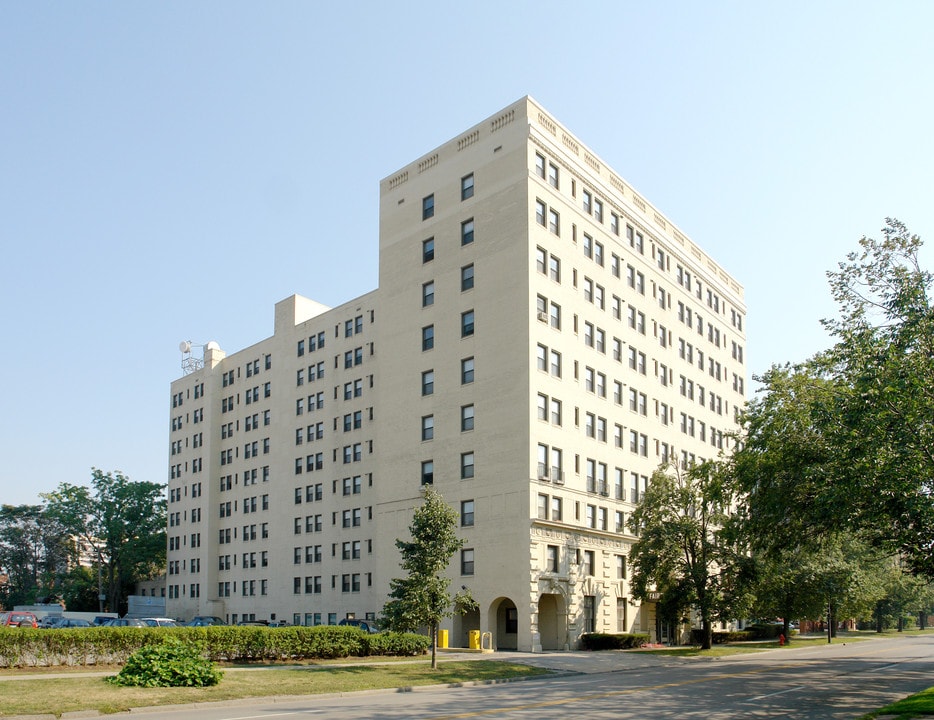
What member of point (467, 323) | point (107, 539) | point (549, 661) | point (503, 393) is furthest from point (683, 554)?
point (107, 539)

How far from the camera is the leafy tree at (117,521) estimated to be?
99.8 m

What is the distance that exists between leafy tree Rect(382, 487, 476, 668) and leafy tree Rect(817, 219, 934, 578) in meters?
14.8

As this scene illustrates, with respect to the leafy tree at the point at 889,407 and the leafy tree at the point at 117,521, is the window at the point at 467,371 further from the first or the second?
the leafy tree at the point at 117,521

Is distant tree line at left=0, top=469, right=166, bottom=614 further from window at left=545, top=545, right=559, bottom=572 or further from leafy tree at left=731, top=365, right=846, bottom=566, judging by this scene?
leafy tree at left=731, top=365, right=846, bottom=566

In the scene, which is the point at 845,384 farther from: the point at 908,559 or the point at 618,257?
the point at 618,257

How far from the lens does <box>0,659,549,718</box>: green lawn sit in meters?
20.6

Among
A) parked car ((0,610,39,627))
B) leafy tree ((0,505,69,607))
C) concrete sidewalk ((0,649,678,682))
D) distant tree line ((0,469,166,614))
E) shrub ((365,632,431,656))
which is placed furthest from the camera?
leafy tree ((0,505,69,607))

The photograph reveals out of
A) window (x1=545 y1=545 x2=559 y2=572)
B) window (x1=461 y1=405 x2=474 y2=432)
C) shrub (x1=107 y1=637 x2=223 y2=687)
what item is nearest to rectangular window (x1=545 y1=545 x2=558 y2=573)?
window (x1=545 y1=545 x2=559 y2=572)

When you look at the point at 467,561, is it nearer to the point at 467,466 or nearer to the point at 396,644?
the point at 467,466

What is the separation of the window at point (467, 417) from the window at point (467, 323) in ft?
14.8

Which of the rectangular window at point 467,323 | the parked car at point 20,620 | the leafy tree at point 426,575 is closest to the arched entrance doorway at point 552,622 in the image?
the leafy tree at point 426,575

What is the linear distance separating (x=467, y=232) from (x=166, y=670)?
119ft

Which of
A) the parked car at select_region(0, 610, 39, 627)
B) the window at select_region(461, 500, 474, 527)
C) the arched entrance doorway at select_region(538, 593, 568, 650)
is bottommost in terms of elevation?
the arched entrance doorway at select_region(538, 593, 568, 650)

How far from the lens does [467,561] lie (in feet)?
165
